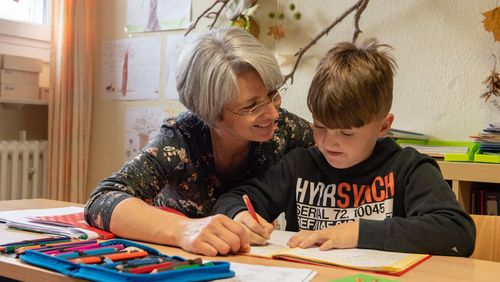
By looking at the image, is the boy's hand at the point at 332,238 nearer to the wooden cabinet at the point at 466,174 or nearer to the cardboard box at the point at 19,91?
the wooden cabinet at the point at 466,174

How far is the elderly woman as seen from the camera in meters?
1.27

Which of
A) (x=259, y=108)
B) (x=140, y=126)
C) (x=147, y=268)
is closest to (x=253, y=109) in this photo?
(x=259, y=108)

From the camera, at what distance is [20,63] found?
3.12 metres

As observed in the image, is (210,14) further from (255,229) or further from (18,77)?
(255,229)

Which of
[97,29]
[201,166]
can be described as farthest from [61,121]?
[201,166]

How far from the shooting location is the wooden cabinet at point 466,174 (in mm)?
1889

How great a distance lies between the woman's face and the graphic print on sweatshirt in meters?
0.15

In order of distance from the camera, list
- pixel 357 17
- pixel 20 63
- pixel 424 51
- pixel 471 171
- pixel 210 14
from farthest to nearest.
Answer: pixel 20 63
pixel 210 14
pixel 357 17
pixel 424 51
pixel 471 171

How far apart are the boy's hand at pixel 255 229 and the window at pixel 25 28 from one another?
7.60 ft

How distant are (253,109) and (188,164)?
217mm

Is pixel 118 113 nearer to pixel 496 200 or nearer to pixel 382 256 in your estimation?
pixel 496 200

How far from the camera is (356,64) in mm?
1321

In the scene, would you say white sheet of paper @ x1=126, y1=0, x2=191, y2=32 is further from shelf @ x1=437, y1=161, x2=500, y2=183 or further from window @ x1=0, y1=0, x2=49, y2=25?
shelf @ x1=437, y1=161, x2=500, y2=183

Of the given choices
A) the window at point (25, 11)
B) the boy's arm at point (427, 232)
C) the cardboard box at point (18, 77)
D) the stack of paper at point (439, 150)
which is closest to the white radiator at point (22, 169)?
the cardboard box at point (18, 77)
